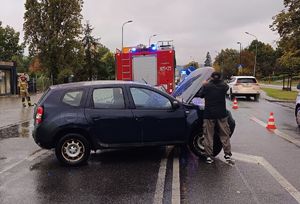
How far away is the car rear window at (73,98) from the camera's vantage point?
312 inches

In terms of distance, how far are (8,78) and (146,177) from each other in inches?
1169

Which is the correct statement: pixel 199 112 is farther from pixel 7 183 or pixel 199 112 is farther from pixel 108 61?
pixel 108 61

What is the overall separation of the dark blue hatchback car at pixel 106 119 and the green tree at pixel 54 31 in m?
37.5

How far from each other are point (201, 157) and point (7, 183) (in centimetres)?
369

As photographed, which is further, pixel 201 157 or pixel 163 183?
pixel 201 157

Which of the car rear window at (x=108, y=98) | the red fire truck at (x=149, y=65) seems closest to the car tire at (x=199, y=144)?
the car rear window at (x=108, y=98)

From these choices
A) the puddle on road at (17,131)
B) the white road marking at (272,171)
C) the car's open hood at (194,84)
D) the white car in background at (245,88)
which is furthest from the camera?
the white car in background at (245,88)

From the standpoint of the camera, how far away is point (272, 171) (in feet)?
24.0

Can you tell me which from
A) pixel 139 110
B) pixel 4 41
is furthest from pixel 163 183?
pixel 4 41

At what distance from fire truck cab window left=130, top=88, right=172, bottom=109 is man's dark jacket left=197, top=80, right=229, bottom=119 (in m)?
0.75

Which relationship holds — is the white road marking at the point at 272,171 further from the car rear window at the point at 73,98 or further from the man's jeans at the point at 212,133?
the car rear window at the point at 73,98

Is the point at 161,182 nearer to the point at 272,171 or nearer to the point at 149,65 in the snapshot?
the point at 272,171

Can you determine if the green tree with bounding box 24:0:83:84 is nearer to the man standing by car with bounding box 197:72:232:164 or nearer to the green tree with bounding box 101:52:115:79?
the green tree with bounding box 101:52:115:79

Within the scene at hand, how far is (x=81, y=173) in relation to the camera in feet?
24.0
